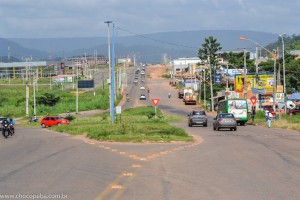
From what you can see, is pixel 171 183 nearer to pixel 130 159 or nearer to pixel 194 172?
pixel 194 172

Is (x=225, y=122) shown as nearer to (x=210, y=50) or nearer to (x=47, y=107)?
(x=47, y=107)

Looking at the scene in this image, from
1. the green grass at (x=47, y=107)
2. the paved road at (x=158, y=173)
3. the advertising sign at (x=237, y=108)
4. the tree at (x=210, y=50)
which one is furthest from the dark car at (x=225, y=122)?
the tree at (x=210, y=50)

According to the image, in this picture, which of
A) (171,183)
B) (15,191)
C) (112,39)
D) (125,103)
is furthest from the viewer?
(125,103)

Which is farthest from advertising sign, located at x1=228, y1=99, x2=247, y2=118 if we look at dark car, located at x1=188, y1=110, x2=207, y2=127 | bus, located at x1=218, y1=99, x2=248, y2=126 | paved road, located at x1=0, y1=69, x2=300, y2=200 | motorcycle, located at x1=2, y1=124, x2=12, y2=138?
paved road, located at x1=0, y1=69, x2=300, y2=200

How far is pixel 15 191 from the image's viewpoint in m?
14.0

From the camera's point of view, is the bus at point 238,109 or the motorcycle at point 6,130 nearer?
the motorcycle at point 6,130

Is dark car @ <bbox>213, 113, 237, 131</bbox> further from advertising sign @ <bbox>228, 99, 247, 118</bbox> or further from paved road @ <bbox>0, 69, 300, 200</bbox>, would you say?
paved road @ <bbox>0, 69, 300, 200</bbox>

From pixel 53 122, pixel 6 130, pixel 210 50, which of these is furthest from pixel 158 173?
pixel 210 50

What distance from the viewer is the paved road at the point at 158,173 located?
45.2 ft

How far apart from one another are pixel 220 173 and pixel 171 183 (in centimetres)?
267

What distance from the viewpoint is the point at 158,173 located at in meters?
17.5

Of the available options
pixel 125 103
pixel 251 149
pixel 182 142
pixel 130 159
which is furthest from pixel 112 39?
pixel 125 103

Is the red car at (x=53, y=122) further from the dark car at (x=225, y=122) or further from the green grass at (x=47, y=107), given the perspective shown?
the dark car at (x=225, y=122)

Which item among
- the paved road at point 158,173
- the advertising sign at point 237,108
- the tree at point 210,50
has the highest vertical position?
the tree at point 210,50
